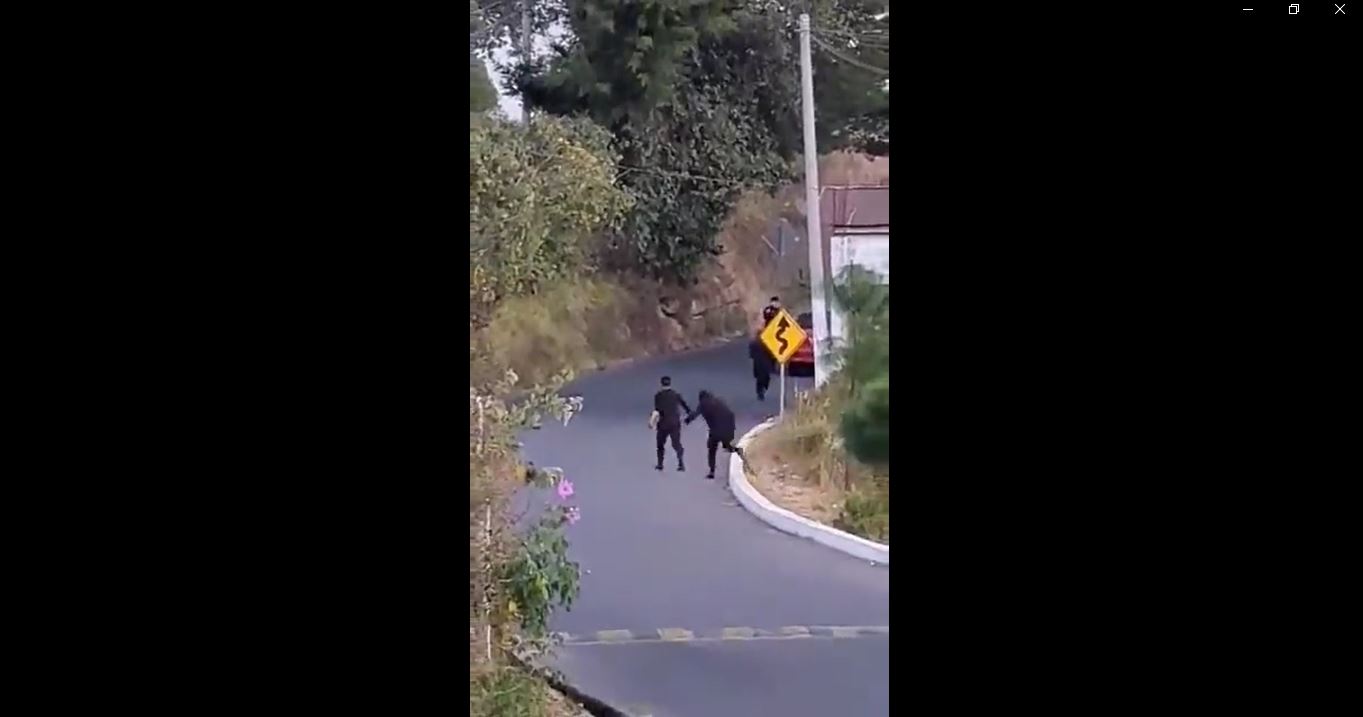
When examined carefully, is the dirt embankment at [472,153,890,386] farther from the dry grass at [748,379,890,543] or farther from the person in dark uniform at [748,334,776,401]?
the dry grass at [748,379,890,543]

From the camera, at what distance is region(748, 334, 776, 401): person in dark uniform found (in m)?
1.70

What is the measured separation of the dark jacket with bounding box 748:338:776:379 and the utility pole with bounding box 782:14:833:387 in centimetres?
6

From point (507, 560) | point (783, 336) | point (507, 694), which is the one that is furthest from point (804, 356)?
point (507, 694)

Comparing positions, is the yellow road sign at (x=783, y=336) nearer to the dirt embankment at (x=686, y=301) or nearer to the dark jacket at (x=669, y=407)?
the dirt embankment at (x=686, y=301)

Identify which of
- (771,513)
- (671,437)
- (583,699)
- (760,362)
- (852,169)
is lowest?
(583,699)

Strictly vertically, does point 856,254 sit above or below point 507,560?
above

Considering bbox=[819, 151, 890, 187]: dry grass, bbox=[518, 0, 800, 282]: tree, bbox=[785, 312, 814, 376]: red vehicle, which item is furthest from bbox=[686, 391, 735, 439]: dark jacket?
bbox=[819, 151, 890, 187]: dry grass

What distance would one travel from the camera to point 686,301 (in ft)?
5.65

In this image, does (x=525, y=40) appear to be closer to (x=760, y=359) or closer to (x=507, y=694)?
(x=760, y=359)

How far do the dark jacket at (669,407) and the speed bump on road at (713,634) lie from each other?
0.28 metres

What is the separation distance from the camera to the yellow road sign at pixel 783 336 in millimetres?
1700

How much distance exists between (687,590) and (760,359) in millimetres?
329
